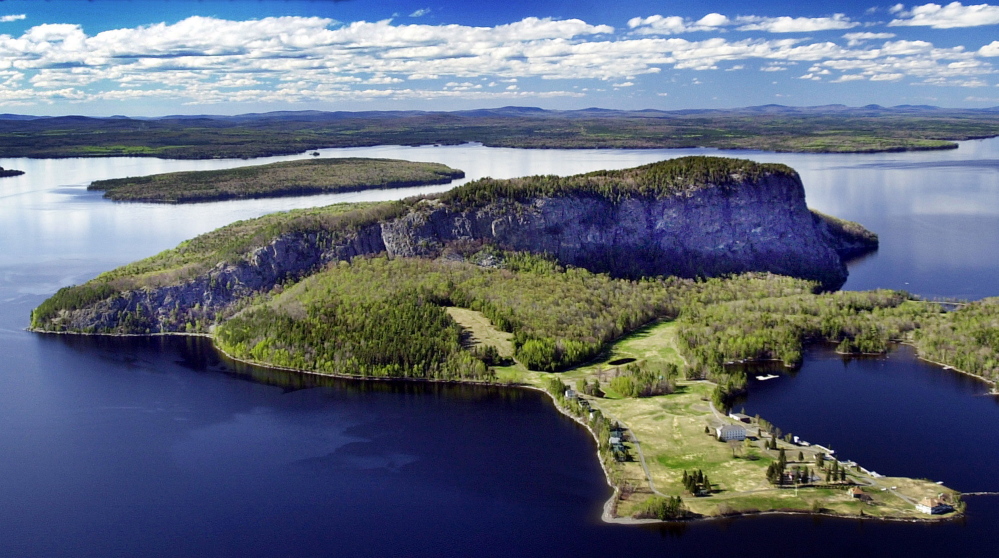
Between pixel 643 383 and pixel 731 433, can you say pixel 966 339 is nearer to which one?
pixel 643 383

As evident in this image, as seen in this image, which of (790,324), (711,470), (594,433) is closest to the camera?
(711,470)

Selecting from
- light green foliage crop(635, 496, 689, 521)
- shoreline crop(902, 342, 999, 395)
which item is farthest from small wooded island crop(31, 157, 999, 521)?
shoreline crop(902, 342, 999, 395)

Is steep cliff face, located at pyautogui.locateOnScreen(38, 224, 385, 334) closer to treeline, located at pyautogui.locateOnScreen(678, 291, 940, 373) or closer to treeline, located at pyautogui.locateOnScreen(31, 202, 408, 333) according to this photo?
treeline, located at pyautogui.locateOnScreen(31, 202, 408, 333)

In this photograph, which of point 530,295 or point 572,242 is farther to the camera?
point 572,242

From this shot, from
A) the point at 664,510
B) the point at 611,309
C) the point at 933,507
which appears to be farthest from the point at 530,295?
the point at 933,507

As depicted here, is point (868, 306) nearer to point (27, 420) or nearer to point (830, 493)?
point (830, 493)

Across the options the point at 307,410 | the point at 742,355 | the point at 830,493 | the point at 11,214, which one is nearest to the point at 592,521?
the point at 830,493

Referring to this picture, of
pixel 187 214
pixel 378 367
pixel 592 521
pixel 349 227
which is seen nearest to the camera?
pixel 592 521
